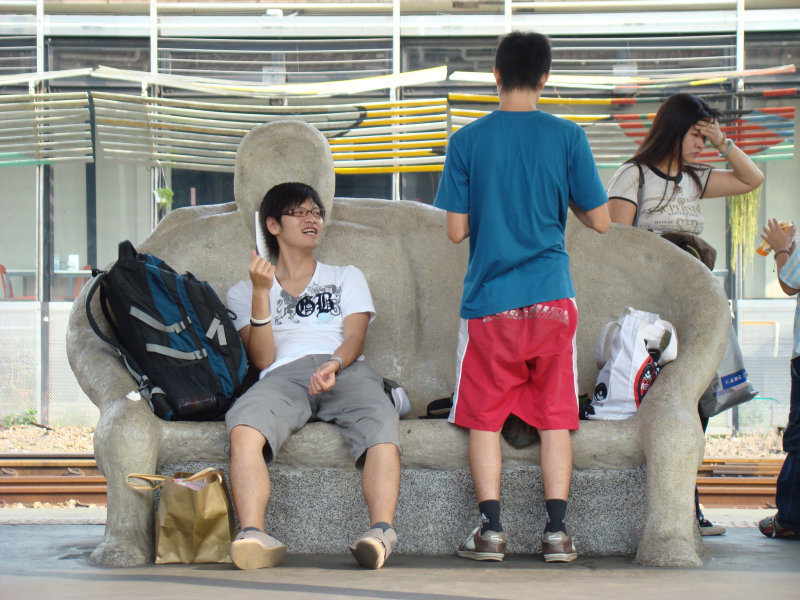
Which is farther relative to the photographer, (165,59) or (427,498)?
(165,59)

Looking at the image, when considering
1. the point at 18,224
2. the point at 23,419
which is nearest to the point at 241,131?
the point at 18,224

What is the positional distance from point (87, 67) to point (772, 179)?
274 inches

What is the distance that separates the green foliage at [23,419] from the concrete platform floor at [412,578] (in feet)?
20.1

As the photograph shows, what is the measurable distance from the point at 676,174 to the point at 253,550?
2349 mm

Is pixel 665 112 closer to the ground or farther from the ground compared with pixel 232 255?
farther from the ground

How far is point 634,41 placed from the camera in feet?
33.9

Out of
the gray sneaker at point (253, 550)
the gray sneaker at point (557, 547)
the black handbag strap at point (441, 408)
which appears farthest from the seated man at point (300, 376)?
the gray sneaker at point (557, 547)

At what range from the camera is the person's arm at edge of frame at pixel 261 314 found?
3.76 m

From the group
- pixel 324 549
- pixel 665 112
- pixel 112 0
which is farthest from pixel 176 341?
pixel 112 0

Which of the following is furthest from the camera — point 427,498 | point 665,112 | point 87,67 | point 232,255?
point 87,67

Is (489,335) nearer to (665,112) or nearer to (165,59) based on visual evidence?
(665,112)

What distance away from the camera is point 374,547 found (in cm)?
318

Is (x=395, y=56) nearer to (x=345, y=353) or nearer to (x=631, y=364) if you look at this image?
(x=345, y=353)

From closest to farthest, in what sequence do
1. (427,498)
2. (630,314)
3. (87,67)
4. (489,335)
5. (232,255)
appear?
(489,335), (427,498), (630,314), (232,255), (87,67)
